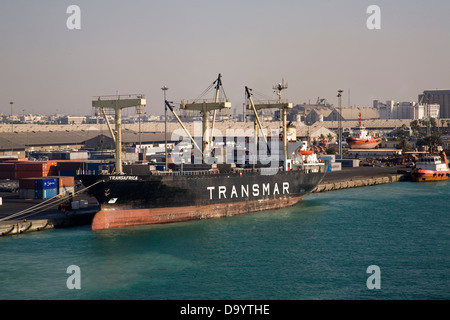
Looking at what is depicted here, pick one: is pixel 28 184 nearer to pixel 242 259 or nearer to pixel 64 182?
pixel 64 182

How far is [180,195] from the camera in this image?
4300 centimetres

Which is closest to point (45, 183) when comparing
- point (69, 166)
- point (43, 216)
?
point (43, 216)

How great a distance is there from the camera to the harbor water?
88.9 feet

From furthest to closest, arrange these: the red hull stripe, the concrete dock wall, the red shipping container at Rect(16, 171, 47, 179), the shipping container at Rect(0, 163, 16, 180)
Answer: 1. the concrete dock wall
2. the shipping container at Rect(0, 163, 16, 180)
3. the red shipping container at Rect(16, 171, 47, 179)
4. the red hull stripe

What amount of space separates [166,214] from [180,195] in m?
1.86

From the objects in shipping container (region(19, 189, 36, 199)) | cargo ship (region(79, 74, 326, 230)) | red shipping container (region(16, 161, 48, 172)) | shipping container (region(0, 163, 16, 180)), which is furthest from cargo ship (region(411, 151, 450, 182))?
shipping container (region(0, 163, 16, 180))

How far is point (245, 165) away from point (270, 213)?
6.35 m

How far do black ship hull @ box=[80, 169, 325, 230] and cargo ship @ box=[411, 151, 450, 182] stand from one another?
3529 cm

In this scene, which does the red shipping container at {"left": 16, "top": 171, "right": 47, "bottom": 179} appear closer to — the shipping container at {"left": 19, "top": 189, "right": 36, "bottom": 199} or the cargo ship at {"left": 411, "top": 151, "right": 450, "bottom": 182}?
the shipping container at {"left": 19, "top": 189, "right": 36, "bottom": 199}

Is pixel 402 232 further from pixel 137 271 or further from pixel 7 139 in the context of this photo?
pixel 7 139

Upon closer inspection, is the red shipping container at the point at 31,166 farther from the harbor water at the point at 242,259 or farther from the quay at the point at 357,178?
the quay at the point at 357,178

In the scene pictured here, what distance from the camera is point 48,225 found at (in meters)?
39.6

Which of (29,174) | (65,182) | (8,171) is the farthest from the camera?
(8,171)

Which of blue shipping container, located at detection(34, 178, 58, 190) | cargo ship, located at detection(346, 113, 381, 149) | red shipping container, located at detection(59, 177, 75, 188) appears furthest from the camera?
cargo ship, located at detection(346, 113, 381, 149)
